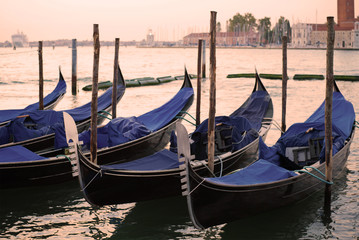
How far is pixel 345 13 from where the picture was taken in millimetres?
102875

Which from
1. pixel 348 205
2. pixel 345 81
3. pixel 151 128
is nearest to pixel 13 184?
pixel 151 128

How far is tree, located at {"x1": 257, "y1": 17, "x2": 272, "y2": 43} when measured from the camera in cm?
12638

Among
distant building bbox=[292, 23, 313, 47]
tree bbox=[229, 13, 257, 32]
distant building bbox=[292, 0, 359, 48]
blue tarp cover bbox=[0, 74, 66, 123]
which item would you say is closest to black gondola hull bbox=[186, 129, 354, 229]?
blue tarp cover bbox=[0, 74, 66, 123]

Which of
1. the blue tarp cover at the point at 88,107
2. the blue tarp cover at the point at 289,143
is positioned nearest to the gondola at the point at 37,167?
the blue tarp cover at the point at 88,107

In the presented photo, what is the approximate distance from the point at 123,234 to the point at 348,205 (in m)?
3.14

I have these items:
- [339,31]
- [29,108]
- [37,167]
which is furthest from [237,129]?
[339,31]

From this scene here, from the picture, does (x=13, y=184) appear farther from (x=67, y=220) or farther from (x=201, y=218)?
(x=201, y=218)

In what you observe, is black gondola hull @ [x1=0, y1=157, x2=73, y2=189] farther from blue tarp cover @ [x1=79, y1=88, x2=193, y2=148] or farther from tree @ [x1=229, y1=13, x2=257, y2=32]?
tree @ [x1=229, y1=13, x2=257, y2=32]

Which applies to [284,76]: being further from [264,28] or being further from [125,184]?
[264,28]

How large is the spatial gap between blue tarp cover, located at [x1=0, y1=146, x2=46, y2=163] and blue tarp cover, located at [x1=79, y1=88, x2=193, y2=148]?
953 mm

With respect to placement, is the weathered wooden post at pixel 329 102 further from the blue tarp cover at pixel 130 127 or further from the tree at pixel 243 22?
the tree at pixel 243 22

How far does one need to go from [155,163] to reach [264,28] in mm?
127458

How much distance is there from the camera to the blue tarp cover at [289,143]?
20.0 feet

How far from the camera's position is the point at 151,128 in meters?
9.20
